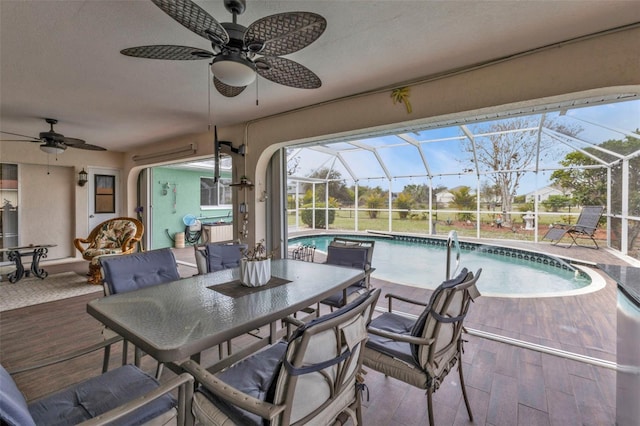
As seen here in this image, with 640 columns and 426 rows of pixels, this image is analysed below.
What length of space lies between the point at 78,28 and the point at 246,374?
2583 millimetres

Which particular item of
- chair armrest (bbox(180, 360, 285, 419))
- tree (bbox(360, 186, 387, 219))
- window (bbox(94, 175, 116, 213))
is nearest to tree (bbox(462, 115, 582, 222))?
tree (bbox(360, 186, 387, 219))

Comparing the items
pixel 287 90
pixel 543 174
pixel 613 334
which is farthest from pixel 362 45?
pixel 543 174

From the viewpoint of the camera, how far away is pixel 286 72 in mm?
1866

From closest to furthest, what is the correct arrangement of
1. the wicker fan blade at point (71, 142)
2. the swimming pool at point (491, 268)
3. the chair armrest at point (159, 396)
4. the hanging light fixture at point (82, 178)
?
the chair armrest at point (159, 396), the wicker fan blade at point (71, 142), the swimming pool at point (491, 268), the hanging light fixture at point (82, 178)

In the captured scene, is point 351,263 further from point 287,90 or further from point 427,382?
point 287,90

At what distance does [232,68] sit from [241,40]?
0.18 m

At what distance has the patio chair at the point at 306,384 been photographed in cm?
98

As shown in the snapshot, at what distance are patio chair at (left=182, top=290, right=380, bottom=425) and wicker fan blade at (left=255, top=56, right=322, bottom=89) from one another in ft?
4.75

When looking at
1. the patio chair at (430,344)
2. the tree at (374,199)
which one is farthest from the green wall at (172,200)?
the patio chair at (430,344)

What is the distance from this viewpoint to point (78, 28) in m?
2.00

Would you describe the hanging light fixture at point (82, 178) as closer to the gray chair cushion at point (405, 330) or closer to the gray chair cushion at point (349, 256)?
the gray chair cushion at point (349, 256)

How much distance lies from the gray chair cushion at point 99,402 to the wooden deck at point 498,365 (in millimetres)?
1001

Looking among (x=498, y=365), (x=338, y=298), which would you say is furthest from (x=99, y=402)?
(x=498, y=365)

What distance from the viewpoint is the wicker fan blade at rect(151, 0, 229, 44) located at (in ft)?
3.89
